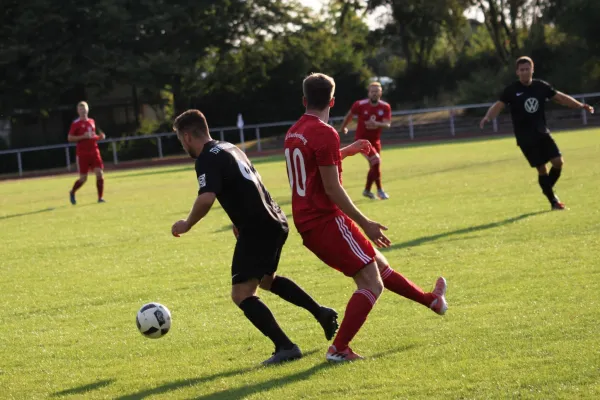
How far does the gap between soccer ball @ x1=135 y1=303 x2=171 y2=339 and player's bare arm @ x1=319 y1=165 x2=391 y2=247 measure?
1550 millimetres

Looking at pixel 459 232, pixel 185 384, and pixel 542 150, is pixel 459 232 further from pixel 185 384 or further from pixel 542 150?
pixel 185 384

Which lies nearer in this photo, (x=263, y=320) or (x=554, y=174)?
(x=263, y=320)

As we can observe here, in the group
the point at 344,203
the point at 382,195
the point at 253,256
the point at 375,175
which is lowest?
the point at 382,195

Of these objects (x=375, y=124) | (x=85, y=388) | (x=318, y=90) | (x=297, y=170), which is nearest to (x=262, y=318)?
(x=297, y=170)

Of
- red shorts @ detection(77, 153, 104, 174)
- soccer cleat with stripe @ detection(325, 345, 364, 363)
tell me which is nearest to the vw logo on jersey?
soccer cleat with stripe @ detection(325, 345, 364, 363)

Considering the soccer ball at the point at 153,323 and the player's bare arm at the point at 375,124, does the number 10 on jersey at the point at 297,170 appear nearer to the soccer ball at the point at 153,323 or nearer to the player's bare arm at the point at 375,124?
the soccer ball at the point at 153,323

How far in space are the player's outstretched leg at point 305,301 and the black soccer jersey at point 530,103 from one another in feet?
24.5

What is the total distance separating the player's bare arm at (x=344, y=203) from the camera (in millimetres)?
5828

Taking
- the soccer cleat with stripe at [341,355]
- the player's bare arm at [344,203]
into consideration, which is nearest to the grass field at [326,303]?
the soccer cleat with stripe at [341,355]

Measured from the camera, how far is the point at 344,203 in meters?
5.86

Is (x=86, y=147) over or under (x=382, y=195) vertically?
over

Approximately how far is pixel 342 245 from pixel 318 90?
949 mm

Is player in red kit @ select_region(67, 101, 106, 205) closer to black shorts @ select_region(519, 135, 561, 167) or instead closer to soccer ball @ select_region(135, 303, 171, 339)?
black shorts @ select_region(519, 135, 561, 167)

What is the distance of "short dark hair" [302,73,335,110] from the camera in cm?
596
